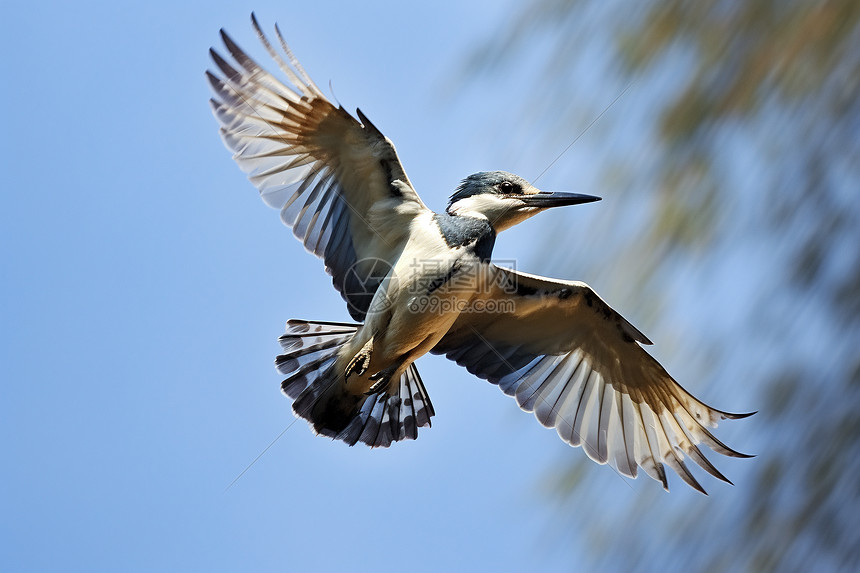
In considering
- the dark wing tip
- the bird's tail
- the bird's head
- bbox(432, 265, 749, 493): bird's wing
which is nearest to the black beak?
the bird's head

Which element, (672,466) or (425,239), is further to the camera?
(672,466)

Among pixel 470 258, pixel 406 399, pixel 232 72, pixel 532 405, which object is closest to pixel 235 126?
pixel 232 72

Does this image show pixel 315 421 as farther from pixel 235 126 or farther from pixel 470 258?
pixel 235 126

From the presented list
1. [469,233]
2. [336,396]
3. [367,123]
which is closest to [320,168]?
[367,123]

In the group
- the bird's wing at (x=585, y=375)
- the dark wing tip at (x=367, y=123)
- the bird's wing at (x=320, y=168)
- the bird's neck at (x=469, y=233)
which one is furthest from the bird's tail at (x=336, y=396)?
the dark wing tip at (x=367, y=123)

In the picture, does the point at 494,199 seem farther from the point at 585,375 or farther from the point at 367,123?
the point at 585,375

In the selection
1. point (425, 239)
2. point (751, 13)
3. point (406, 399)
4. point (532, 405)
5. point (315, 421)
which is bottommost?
point (315, 421)

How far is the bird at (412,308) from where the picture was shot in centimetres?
336

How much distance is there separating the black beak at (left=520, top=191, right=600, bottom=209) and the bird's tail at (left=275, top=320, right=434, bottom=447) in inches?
32.2

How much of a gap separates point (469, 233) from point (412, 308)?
336 mm

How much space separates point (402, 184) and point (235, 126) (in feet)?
2.14

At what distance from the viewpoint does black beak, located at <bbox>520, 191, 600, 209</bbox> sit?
11.4 feet

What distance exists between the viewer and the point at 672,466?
3.76 m

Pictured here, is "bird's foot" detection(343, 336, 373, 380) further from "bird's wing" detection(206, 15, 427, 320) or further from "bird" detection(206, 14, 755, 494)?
"bird's wing" detection(206, 15, 427, 320)
